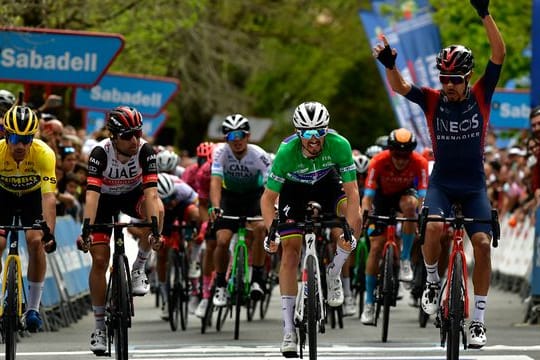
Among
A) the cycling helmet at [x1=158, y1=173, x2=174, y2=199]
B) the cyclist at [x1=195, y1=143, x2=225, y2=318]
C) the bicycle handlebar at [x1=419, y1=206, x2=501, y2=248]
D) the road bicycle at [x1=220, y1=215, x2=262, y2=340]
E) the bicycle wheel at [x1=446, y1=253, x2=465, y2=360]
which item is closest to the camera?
the bicycle wheel at [x1=446, y1=253, x2=465, y2=360]

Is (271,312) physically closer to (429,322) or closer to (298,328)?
(429,322)

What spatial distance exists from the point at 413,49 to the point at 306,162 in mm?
22071

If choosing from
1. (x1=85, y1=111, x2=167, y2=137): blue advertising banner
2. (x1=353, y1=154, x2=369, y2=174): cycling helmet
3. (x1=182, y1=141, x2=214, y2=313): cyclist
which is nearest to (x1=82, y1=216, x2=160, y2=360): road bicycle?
(x1=182, y1=141, x2=214, y2=313): cyclist

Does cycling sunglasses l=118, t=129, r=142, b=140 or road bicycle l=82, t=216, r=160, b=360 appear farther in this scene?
cycling sunglasses l=118, t=129, r=142, b=140

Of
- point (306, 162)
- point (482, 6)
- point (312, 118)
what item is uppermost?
point (482, 6)

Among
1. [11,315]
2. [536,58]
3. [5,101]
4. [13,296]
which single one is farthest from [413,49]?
[11,315]

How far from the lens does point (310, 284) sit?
1272 centimetres

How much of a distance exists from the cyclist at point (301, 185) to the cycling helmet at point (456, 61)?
0.97 meters

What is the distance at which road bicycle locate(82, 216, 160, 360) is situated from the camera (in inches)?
492

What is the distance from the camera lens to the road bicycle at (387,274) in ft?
52.7

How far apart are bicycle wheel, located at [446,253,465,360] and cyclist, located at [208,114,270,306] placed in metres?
4.97

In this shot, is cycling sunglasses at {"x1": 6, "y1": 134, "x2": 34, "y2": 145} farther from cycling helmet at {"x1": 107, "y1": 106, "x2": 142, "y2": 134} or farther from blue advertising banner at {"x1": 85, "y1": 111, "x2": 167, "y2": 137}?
blue advertising banner at {"x1": 85, "y1": 111, "x2": 167, "y2": 137}

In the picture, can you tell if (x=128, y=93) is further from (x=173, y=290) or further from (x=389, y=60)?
(x=389, y=60)

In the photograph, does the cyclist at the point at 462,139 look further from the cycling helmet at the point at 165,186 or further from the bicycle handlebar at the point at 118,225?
the cycling helmet at the point at 165,186
